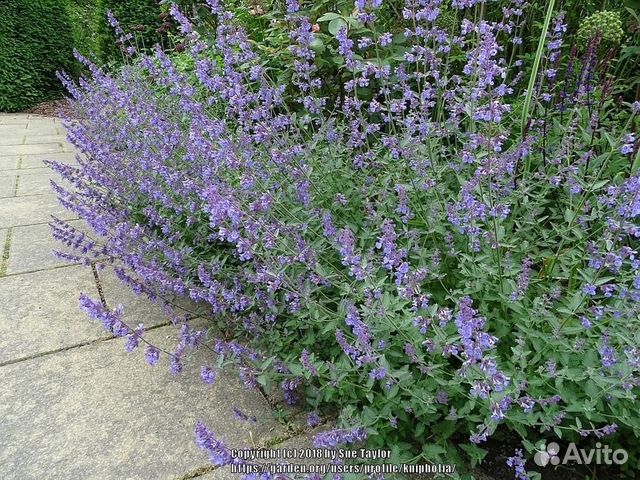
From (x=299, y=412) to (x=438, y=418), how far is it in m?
0.56

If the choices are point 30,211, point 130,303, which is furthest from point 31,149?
point 130,303

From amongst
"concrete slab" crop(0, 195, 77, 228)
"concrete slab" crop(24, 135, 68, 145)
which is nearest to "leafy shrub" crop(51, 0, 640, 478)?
"concrete slab" crop(0, 195, 77, 228)

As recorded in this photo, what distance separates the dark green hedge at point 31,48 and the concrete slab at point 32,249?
9.79m

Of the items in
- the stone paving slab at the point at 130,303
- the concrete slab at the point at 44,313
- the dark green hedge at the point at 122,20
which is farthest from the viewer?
the dark green hedge at the point at 122,20

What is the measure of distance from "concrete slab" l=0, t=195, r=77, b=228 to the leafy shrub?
1518mm

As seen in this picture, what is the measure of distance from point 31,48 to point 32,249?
34.7 feet

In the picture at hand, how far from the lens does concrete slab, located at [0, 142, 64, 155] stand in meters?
7.00

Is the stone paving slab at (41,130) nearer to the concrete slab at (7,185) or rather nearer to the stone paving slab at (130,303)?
the concrete slab at (7,185)

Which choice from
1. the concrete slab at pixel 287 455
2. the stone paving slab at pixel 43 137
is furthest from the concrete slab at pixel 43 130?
the concrete slab at pixel 287 455

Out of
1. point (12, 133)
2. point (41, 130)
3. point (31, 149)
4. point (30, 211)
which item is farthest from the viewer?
point (41, 130)

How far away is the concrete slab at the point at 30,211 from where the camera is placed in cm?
416

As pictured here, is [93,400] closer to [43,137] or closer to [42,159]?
[42,159]

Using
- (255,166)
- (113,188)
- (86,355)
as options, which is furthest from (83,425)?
(113,188)

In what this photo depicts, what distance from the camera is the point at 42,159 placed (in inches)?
257
